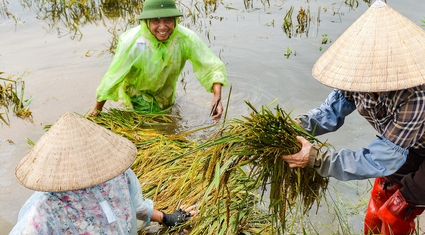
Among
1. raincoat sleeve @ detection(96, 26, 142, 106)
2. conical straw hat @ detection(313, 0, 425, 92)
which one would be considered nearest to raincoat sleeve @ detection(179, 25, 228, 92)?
raincoat sleeve @ detection(96, 26, 142, 106)

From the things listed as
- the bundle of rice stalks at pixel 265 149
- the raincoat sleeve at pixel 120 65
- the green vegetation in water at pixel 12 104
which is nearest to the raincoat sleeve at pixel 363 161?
the bundle of rice stalks at pixel 265 149

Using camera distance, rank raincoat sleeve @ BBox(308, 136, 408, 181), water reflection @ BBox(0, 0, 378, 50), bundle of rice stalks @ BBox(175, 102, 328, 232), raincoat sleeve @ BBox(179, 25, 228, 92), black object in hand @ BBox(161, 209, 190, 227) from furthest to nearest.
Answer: water reflection @ BBox(0, 0, 378, 50) → raincoat sleeve @ BBox(179, 25, 228, 92) → black object in hand @ BBox(161, 209, 190, 227) → bundle of rice stalks @ BBox(175, 102, 328, 232) → raincoat sleeve @ BBox(308, 136, 408, 181)

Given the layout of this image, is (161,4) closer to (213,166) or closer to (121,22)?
(213,166)

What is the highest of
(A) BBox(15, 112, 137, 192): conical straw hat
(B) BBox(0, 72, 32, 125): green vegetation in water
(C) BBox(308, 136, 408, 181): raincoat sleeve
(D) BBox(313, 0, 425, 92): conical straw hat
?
(D) BBox(313, 0, 425, 92): conical straw hat

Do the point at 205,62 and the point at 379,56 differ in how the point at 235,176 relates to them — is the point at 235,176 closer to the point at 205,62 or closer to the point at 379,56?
the point at 205,62

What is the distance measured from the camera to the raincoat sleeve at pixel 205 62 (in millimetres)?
3659

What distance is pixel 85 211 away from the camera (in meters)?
1.94

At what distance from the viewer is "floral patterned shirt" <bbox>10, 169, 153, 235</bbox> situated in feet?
5.93

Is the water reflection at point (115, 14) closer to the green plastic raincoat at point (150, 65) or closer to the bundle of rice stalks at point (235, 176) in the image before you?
the green plastic raincoat at point (150, 65)

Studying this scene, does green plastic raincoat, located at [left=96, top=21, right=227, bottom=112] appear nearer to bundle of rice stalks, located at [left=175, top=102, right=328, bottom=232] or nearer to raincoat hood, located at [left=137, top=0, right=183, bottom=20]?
raincoat hood, located at [left=137, top=0, right=183, bottom=20]

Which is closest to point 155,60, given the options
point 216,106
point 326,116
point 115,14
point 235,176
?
point 216,106

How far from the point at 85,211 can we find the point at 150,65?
1944 millimetres

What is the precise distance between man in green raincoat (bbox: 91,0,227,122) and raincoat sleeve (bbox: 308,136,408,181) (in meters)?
1.43

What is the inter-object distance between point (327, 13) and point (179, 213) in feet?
15.8
